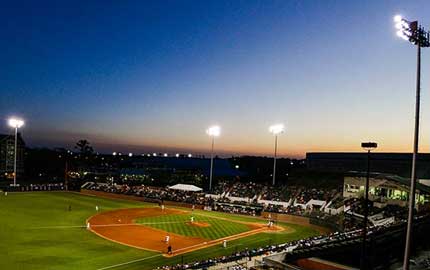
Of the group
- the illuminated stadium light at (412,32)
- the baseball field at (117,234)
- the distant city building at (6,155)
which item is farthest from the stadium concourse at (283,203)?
the distant city building at (6,155)

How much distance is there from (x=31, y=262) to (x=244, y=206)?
30.0m

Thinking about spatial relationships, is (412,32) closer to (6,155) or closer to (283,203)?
(283,203)

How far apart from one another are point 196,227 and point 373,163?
30.1 meters

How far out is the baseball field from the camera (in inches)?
1032

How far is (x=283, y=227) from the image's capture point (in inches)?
1597

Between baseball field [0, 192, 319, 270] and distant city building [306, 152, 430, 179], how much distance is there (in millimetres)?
18912

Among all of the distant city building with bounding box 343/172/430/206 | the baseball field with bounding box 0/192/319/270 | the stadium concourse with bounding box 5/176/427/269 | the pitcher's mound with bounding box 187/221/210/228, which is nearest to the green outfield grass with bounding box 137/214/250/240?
the baseball field with bounding box 0/192/319/270

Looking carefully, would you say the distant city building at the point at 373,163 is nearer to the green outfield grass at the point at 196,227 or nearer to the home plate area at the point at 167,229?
the home plate area at the point at 167,229

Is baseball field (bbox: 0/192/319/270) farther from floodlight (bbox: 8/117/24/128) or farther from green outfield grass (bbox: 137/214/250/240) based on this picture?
floodlight (bbox: 8/117/24/128)

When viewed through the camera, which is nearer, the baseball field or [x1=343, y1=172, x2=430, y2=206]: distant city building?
the baseball field

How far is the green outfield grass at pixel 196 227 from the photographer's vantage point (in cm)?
3600

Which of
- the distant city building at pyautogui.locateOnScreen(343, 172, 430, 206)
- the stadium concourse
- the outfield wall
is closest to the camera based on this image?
the stadium concourse

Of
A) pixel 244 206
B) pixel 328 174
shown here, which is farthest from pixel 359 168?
pixel 244 206

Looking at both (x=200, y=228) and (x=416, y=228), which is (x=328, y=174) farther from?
(x=416, y=228)
